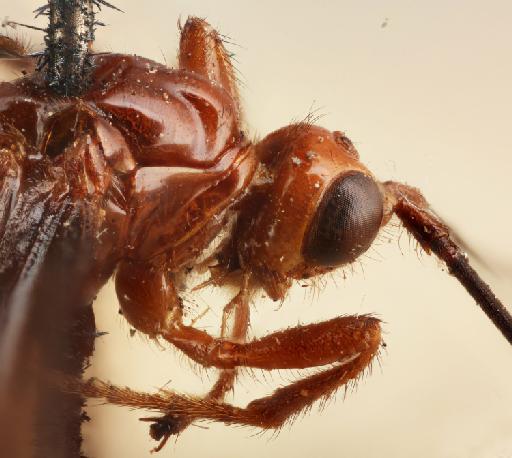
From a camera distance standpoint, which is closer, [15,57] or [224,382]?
[15,57]

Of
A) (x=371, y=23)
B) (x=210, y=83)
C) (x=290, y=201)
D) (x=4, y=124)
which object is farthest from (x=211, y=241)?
(x=371, y=23)

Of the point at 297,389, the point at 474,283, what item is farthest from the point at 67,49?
the point at 474,283

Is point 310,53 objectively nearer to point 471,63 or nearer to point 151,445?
point 471,63

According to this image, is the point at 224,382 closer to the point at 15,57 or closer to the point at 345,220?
the point at 345,220

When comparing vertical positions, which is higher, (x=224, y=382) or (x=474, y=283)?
(x=224, y=382)

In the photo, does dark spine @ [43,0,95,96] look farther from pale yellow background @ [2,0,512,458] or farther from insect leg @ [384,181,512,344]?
pale yellow background @ [2,0,512,458]
